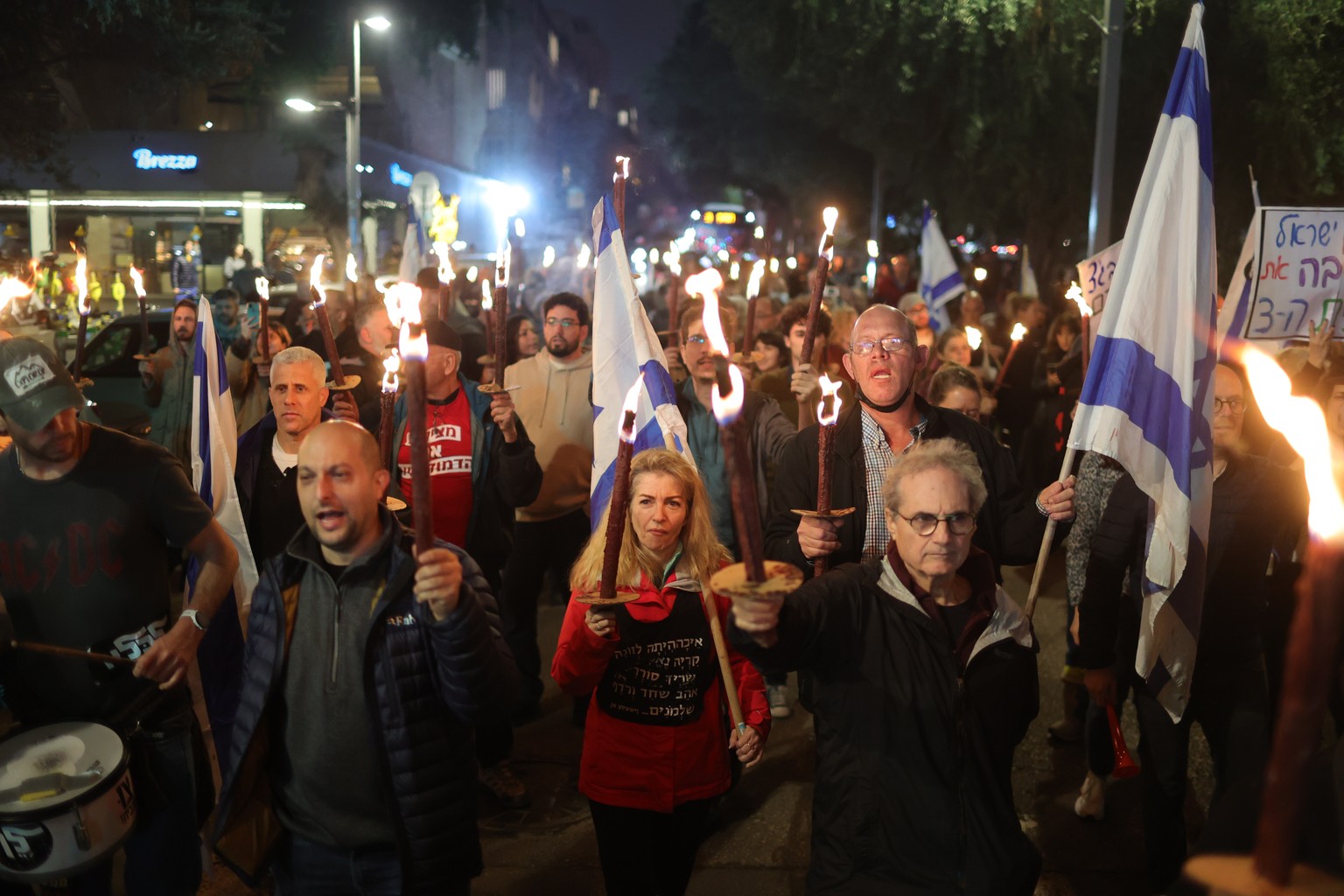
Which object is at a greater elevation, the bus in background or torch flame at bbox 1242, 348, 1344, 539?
the bus in background

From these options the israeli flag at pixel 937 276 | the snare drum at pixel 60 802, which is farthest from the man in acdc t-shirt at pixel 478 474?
the israeli flag at pixel 937 276

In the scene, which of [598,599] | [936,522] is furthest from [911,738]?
[598,599]

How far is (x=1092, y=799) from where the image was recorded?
5.31 m

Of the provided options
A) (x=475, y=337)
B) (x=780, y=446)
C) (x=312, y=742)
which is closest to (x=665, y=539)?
(x=312, y=742)

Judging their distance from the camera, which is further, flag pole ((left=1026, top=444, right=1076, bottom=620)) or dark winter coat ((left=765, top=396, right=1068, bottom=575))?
dark winter coat ((left=765, top=396, right=1068, bottom=575))

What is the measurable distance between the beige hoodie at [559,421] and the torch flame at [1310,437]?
4943mm

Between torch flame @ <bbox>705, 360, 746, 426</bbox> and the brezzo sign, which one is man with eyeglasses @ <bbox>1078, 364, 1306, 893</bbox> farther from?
the brezzo sign

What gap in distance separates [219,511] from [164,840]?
1.56 m

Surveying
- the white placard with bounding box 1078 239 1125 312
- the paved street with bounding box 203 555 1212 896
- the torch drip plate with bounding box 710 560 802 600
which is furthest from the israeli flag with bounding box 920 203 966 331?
the torch drip plate with bounding box 710 560 802 600

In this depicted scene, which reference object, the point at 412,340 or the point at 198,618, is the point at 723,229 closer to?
the point at 198,618

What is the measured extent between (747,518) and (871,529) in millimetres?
2289

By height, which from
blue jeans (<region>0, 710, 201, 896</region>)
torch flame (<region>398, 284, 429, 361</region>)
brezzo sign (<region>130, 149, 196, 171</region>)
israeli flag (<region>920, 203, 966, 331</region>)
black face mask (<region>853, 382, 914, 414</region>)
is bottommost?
blue jeans (<region>0, 710, 201, 896</region>)

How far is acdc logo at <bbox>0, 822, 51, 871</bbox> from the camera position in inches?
130

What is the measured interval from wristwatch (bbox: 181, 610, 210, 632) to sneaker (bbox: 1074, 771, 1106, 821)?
3.78m
